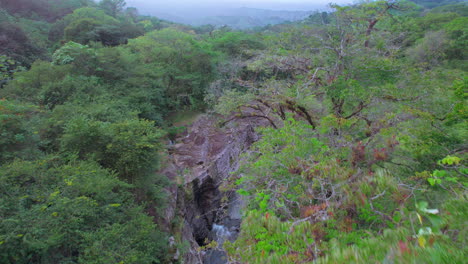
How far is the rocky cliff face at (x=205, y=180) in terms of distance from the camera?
34.2 feet

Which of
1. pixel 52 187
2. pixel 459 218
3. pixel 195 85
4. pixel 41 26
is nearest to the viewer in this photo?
pixel 459 218

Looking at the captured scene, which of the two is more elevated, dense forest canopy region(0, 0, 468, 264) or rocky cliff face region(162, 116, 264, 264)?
dense forest canopy region(0, 0, 468, 264)

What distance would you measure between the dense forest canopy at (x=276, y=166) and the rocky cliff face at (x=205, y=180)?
1.96 feet

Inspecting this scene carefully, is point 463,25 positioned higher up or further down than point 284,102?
higher up

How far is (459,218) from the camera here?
2.14 m

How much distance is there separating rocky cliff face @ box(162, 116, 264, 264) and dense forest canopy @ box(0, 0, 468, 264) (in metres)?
0.60

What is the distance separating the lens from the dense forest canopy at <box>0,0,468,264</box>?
288 cm

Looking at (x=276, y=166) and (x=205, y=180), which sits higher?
(x=276, y=166)

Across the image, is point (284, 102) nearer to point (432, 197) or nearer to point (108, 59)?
point (432, 197)

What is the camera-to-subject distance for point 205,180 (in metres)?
12.3

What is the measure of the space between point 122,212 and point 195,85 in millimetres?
11712

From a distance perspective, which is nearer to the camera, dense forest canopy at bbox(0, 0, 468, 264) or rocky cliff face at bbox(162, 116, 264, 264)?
dense forest canopy at bbox(0, 0, 468, 264)

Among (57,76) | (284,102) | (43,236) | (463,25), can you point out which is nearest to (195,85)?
(57,76)

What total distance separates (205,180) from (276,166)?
7369 mm
